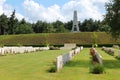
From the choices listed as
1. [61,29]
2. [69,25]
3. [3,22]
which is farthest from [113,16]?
[69,25]

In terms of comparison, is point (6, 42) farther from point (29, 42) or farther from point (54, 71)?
point (54, 71)

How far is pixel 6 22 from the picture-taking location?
13438cm

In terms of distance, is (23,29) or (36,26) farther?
(36,26)

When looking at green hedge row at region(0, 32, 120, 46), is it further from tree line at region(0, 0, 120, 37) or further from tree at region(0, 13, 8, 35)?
tree at region(0, 13, 8, 35)

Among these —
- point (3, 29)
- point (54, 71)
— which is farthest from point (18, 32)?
point (54, 71)

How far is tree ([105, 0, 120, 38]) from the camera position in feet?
99.2

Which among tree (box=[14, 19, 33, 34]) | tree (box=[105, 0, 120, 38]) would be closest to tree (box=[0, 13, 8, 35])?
tree (box=[14, 19, 33, 34])

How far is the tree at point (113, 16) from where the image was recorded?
99.2 ft

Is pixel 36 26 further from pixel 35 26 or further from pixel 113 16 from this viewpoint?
pixel 113 16

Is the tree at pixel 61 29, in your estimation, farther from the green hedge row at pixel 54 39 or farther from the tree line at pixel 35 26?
the green hedge row at pixel 54 39

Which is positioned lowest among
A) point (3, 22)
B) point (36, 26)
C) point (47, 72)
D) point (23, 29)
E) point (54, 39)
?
point (47, 72)

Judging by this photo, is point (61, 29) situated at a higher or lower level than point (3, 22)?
lower

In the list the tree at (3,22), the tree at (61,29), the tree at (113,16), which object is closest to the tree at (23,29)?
the tree at (3,22)

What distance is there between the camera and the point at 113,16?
30609 millimetres
